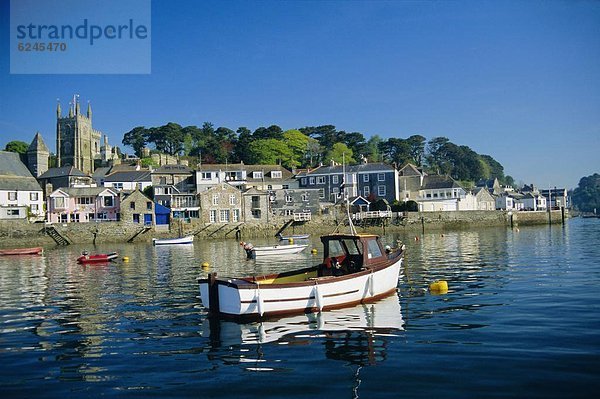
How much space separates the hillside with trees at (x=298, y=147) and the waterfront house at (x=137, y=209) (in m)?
38.0

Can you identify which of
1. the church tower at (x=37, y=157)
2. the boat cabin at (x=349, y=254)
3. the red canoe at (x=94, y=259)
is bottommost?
the red canoe at (x=94, y=259)

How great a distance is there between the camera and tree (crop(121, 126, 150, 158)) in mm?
150875

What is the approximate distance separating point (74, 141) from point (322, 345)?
406ft

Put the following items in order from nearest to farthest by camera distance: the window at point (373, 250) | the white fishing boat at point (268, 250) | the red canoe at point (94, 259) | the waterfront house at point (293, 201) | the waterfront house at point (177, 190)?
the window at point (373, 250) → the red canoe at point (94, 259) → the white fishing boat at point (268, 250) → the waterfront house at point (177, 190) → the waterfront house at point (293, 201)

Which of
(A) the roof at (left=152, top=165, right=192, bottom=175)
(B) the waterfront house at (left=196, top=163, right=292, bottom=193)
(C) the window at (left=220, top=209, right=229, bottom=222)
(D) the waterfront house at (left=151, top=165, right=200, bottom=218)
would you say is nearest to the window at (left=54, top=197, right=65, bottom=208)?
(D) the waterfront house at (left=151, top=165, right=200, bottom=218)

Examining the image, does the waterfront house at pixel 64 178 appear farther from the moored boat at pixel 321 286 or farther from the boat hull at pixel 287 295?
the boat hull at pixel 287 295

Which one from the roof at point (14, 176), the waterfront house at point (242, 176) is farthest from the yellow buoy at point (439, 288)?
the roof at point (14, 176)

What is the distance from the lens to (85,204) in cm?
8675

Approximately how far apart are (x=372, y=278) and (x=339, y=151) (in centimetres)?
11753

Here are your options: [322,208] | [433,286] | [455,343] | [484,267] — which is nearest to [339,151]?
[322,208]

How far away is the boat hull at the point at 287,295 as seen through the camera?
1775 centimetres

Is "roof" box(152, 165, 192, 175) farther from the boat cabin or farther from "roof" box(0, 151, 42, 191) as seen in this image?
the boat cabin

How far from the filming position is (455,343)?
14789mm

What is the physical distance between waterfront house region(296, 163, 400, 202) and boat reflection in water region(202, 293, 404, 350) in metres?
76.1
